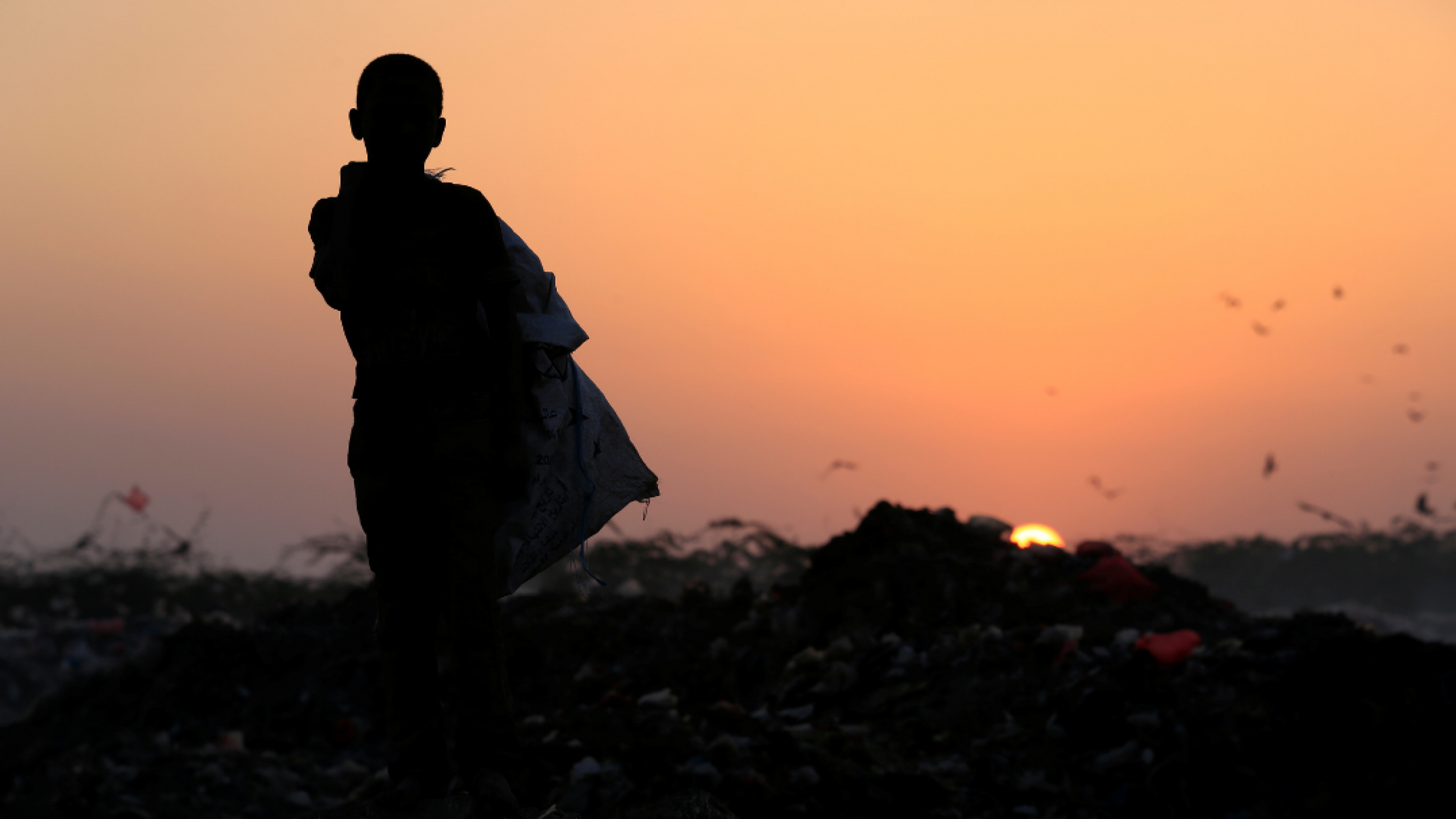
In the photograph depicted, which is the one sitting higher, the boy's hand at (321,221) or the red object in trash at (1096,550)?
the boy's hand at (321,221)

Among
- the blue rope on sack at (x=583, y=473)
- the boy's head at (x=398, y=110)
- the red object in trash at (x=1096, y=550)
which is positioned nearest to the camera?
the boy's head at (x=398, y=110)

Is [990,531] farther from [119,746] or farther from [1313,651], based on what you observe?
[119,746]

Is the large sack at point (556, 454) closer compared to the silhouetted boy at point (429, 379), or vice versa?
the silhouetted boy at point (429, 379)

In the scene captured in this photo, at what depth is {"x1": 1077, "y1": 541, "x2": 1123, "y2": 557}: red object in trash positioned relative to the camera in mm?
9070

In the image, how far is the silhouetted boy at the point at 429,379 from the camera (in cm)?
265

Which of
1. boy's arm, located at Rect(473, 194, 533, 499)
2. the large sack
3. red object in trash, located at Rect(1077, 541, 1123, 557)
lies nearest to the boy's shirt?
boy's arm, located at Rect(473, 194, 533, 499)

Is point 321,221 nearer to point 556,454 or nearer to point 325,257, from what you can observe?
point 325,257

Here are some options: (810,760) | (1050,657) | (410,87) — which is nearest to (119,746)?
(810,760)

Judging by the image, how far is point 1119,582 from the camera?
330 inches

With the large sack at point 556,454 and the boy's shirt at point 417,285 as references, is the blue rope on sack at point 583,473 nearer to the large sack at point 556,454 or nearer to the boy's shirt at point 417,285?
the large sack at point 556,454

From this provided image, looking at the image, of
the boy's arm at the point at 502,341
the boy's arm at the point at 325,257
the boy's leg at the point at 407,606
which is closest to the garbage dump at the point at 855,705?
the boy's leg at the point at 407,606

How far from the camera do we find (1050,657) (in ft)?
22.2

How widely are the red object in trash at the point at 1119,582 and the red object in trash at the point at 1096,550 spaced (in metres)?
0.29

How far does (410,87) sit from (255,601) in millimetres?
17025
